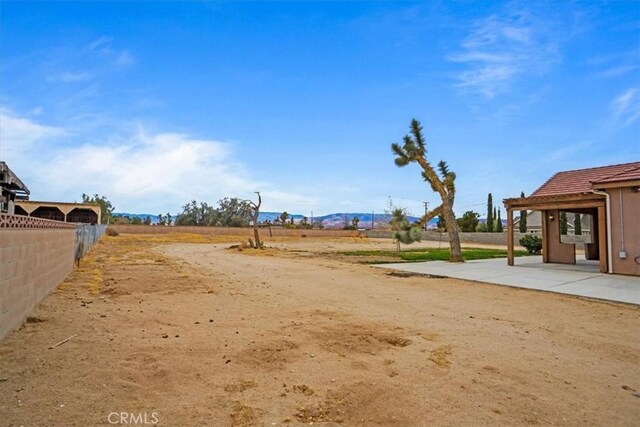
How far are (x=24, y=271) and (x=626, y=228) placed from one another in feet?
44.3

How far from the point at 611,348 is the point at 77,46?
44.7 feet

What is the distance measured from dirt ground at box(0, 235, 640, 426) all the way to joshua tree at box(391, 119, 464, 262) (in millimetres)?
9005

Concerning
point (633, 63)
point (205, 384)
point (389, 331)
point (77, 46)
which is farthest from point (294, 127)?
point (205, 384)

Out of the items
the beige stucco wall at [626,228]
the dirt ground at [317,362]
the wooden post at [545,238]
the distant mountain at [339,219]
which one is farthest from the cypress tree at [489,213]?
the dirt ground at [317,362]

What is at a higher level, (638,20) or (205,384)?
(638,20)

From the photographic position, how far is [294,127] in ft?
72.1

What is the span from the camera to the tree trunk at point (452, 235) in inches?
597

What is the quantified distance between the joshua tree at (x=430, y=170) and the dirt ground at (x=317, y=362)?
9005 mm

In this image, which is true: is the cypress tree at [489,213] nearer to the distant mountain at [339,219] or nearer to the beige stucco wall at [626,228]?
the distant mountain at [339,219]

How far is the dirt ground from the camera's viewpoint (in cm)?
268

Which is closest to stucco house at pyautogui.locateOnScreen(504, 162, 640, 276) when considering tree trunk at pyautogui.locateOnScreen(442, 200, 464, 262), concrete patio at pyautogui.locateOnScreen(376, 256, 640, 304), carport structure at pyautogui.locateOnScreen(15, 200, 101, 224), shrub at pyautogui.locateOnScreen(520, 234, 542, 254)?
concrete patio at pyautogui.locateOnScreen(376, 256, 640, 304)

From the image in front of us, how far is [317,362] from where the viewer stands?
372 cm

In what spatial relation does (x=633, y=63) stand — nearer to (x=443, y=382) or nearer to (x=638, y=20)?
(x=638, y=20)

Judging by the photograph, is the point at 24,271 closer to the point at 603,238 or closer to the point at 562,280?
the point at 562,280
